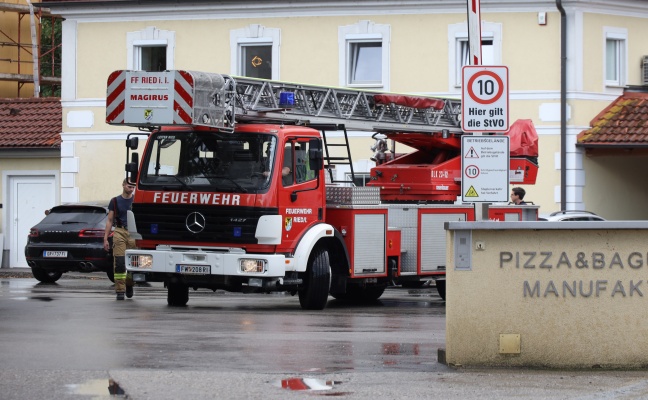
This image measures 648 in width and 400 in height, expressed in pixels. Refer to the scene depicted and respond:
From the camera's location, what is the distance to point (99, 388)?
10.3 meters

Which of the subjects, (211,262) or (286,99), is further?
(286,99)

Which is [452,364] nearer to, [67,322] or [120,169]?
[67,322]

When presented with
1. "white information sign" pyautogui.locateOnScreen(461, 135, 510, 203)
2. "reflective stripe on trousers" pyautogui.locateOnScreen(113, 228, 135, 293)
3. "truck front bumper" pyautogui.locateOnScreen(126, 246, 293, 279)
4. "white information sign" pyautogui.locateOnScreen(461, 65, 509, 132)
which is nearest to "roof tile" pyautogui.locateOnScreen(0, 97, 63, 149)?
"reflective stripe on trousers" pyautogui.locateOnScreen(113, 228, 135, 293)

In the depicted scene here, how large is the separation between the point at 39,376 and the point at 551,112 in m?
22.9

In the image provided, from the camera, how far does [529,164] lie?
2441cm

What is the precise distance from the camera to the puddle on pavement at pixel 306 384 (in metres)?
10.5

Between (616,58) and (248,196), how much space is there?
679 inches

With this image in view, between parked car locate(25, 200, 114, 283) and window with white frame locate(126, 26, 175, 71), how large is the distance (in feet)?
28.7

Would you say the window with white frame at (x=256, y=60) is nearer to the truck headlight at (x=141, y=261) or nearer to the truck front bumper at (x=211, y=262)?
the truck headlight at (x=141, y=261)

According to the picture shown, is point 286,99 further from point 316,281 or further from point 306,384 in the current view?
point 306,384

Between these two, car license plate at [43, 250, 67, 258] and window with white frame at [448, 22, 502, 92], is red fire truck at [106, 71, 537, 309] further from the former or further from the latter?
window with white frame at [448, 22, 502, 92]

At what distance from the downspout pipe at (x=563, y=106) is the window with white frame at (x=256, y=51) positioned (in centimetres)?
670

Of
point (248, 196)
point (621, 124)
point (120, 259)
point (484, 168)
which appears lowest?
point (120, 259)

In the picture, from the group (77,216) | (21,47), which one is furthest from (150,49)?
(21,47)
